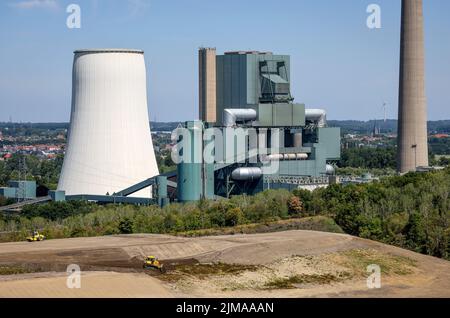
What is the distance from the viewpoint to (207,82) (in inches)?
2441

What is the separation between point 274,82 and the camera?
5797 centimetres

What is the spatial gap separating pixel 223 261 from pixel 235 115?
2196 centimetres

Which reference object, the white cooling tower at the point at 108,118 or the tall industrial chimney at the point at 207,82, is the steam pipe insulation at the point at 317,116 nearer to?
the tall industrial chimney at the point at 207,82

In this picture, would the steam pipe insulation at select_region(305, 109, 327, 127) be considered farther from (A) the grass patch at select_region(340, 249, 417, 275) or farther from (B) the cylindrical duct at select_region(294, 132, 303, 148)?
(A) the grass patch at select_region(340, 249, 417, 275)

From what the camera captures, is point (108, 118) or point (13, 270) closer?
point (13, 270)

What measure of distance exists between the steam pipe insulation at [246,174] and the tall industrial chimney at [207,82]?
329 inches

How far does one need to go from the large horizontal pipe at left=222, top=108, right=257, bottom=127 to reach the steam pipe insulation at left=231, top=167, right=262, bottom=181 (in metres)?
2.65

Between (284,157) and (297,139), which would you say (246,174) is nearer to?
(284,157)

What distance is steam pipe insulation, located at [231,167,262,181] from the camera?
5462cm

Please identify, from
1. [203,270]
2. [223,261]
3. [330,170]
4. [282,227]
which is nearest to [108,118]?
[282,227]
